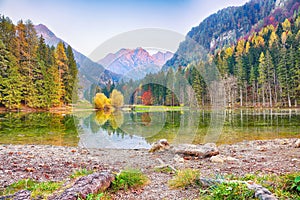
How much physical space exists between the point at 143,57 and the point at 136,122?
6.19m

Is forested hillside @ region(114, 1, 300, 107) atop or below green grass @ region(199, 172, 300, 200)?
atop

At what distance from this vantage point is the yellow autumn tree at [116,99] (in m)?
7.61

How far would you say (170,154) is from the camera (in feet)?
23.4

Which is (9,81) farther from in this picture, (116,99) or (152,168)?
(152,168)

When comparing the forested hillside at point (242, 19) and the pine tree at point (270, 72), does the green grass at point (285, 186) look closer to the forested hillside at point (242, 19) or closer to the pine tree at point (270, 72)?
the pine tree at point (270, 72)

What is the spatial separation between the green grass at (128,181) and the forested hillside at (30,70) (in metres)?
28.7

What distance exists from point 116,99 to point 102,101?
91 cm

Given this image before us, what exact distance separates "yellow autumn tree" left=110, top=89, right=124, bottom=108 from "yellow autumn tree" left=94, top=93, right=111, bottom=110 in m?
0.36

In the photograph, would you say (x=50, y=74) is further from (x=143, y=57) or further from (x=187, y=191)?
(x=187, y=191)

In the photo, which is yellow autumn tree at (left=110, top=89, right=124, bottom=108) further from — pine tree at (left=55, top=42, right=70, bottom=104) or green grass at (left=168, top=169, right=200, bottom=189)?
pine tree at (left=55, top=42, right=70, bottom=104)

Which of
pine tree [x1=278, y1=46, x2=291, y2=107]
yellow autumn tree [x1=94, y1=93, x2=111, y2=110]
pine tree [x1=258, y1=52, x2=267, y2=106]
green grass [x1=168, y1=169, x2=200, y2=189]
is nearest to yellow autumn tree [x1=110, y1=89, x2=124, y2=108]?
yellow autumn tree [x1=94, y1=93, x2=111, y2=110]

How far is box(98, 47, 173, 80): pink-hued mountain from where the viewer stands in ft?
25.2

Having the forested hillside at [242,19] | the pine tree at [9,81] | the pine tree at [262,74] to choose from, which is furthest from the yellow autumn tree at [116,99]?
the forested hillside at [242,19]

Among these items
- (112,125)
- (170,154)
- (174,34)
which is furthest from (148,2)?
(170,154)
